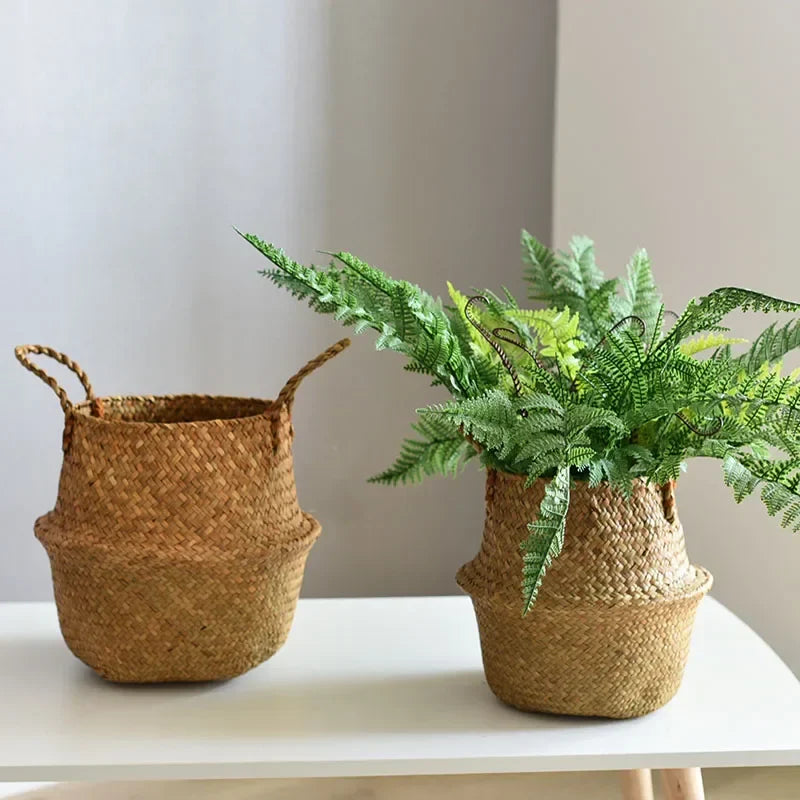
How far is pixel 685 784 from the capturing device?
90cm

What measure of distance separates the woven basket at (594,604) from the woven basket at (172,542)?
18 centimetres

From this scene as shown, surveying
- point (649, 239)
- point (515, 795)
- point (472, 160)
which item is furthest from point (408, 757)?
point (472, 160)

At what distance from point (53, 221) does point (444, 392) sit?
23.7 inches

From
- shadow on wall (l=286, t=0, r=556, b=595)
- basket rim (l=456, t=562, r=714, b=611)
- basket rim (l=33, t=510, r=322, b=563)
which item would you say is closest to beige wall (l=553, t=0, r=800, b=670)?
shadow on wall (l=286, t=0, r=556, b=595)

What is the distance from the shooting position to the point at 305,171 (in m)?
1.53

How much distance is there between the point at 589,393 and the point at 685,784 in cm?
35

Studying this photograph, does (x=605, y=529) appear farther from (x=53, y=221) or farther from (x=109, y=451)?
(x=53, y=221)

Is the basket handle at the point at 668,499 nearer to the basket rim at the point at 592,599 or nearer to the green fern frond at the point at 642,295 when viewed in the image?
the basket rim at the point at 592,599

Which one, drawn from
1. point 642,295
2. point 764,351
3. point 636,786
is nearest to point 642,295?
point 642,295

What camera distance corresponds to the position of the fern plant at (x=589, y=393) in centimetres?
76

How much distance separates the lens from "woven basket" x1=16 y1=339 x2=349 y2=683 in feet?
2.77

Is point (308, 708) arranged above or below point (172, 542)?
below

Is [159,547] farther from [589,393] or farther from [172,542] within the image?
[589,393]

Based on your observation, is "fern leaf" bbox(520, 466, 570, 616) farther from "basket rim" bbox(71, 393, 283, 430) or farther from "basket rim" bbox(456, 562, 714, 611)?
"basket rim" bbox(71, 393, 283, 430)
